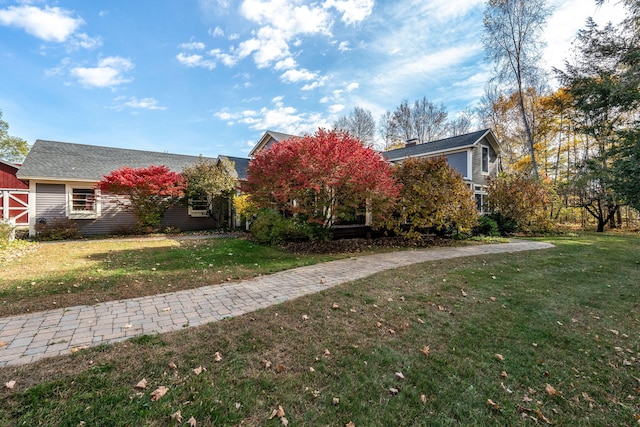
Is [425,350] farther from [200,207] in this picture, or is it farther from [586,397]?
[200,207]

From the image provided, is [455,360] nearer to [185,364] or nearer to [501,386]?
[501,386]

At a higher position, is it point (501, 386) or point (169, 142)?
point (169, 142)

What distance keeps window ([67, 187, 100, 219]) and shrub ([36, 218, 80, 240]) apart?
1.50 ft

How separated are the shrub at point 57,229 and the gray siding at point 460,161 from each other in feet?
65.8

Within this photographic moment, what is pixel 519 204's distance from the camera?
14602 mm

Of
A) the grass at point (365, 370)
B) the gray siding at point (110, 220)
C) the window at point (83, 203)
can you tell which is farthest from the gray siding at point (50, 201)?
the grass at point (365, 370)

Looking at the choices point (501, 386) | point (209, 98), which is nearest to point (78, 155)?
point (209, 98)

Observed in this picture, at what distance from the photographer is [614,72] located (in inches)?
406

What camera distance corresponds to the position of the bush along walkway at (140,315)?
2.85 meters

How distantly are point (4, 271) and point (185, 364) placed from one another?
19.9ft

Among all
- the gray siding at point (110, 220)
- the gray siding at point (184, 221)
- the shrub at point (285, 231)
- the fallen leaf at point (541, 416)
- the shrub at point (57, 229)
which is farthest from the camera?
the gray siding at point (184, 221)

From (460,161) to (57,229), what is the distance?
21385 mm

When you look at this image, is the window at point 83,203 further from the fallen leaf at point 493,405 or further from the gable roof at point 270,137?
the fallen leaf at point 493,405

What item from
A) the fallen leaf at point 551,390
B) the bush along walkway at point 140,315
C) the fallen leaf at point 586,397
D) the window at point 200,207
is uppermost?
the window at point 200,207
